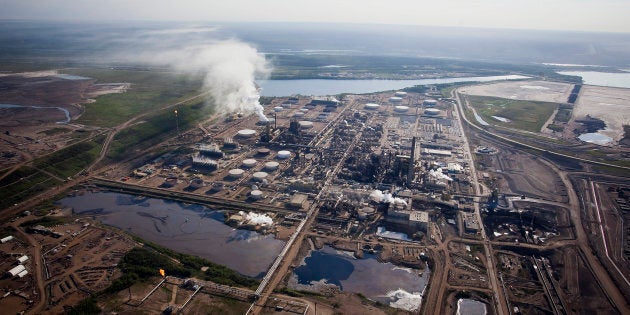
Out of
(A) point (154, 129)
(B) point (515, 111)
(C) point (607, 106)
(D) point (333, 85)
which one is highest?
(C) point (607, 106)

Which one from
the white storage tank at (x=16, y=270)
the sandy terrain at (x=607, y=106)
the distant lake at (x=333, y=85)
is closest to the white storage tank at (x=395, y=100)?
the distant lake at (x=333, y=85)

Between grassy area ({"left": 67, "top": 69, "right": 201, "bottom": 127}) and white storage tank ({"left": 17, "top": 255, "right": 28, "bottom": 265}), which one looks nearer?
white storage tank ({"left": 17, "top": 255, "right": 28, "bottom": 265})

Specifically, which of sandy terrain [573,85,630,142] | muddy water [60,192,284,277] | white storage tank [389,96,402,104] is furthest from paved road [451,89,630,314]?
white storage tank [389,96,402,104]

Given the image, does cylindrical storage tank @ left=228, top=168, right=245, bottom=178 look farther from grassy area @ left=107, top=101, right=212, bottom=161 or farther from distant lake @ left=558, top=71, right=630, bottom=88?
Result: distant lake @ left=558, top=71, right=630, bottom=88

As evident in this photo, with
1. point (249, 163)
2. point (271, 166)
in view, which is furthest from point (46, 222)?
point (271, 166)

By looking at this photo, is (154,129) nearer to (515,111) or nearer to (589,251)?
(589,251)

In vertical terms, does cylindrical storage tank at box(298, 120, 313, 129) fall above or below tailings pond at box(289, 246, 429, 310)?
above
